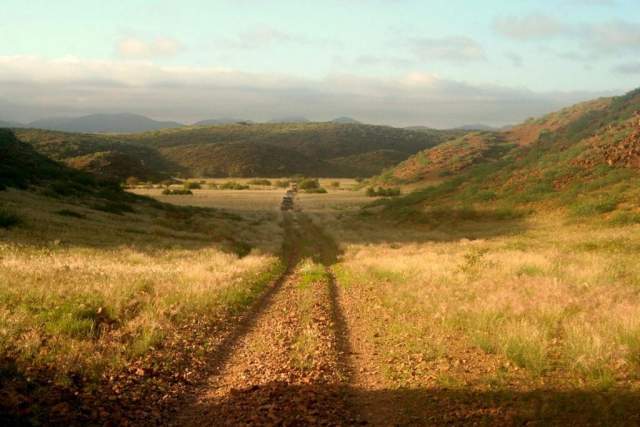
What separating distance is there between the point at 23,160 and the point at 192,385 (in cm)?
4531

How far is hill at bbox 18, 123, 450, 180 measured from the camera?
100 metres

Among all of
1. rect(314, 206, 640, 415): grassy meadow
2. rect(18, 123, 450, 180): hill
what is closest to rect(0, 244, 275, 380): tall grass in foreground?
rect(314, 206, 640, 415): grassy meadow

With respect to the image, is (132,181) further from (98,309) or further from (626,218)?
(98,309)

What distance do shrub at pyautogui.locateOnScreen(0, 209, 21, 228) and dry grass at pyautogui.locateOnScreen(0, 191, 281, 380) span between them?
16.4 inches

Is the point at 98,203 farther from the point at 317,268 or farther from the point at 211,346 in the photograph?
the point at 211,346

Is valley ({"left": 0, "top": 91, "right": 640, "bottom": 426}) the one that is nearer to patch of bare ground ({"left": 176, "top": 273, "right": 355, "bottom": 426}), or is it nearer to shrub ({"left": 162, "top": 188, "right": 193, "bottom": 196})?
patch of bare ground ({"left": 176, "top": 273, "right": 355, "bottom": 426})

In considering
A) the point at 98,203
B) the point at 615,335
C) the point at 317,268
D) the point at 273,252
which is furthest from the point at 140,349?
the point at 98,203

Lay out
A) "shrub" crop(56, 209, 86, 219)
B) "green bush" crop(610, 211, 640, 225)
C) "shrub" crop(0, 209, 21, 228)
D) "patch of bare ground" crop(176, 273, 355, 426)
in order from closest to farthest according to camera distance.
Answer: "patch of bare ground" crop(176, 273, 355, 426)
"shrub" crop(0, 209, 21, 228)
"green bush" crop(610, 211, 640, 225)
"shrub" crop(56, 209, 86, 219)

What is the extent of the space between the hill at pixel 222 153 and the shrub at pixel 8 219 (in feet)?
213

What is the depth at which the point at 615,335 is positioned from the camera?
7.75m

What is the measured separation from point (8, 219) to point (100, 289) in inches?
528

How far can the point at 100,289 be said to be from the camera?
10.9 m

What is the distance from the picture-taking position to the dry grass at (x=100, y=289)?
25.1 feet

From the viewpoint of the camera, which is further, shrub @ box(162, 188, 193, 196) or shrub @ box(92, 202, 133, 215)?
shrub @ box(162, 188, 193, 196)
